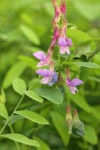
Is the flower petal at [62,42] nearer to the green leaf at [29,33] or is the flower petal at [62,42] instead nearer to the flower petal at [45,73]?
the flower petal at [45,73]

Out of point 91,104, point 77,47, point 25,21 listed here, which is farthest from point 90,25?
point 77,47

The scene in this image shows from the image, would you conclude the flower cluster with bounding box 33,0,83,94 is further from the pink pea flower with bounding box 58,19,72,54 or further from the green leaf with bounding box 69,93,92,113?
the green leaf with bounding box 69,93,92,113

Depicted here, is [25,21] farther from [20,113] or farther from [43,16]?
[20,113]

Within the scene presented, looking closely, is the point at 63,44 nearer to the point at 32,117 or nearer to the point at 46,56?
the point at 46,56

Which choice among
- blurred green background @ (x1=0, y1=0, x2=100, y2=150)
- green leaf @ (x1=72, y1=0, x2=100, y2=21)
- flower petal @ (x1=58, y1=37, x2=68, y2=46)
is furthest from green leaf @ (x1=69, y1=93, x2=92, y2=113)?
green leaf @ (x1=72, y1=0, x2=100, y2=21)

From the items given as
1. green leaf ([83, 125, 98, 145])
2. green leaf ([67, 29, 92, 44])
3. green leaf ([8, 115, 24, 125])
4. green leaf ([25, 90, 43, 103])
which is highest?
green leaf ([67, 29, 92, 44])

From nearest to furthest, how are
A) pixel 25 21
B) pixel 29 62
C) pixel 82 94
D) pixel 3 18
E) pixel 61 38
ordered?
pixel 61 38
pixel 29 62
pixel 82 94
pixel 25 21
pixel 3 18
